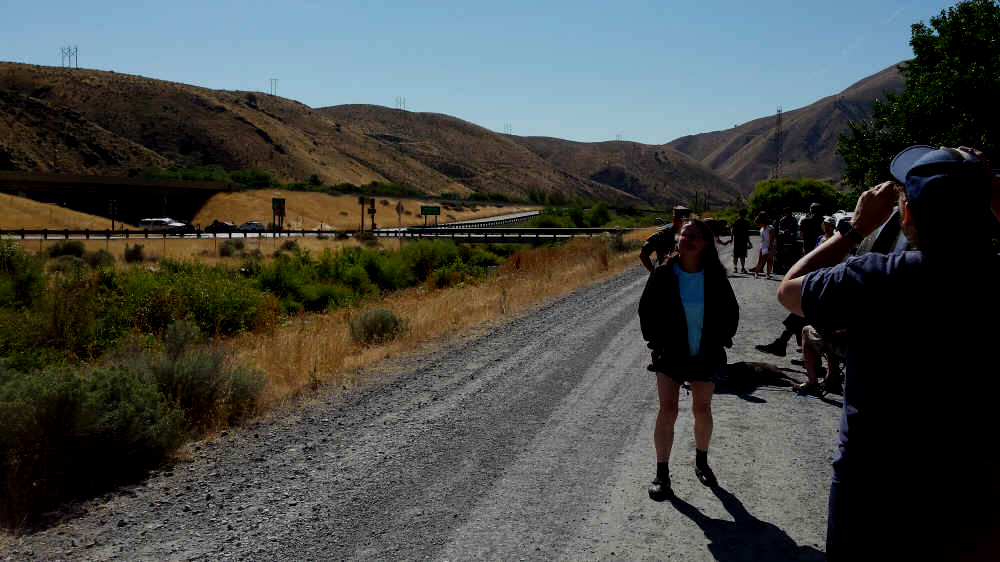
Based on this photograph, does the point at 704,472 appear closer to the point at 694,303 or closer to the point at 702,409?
the point at 702,409

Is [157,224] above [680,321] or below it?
above

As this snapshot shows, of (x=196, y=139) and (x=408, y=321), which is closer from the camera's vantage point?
(x=408, y=321)

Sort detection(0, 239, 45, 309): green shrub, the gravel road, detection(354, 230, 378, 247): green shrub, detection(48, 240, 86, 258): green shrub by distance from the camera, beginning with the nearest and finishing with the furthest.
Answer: the gravel road, detection(0, 239, 45, 309): green shrub, detection(48, 240, 86, 258): green shrub, detection(354, 230, 378, 247): green shrub

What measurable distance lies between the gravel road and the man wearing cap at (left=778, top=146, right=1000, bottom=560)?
2.10 metres

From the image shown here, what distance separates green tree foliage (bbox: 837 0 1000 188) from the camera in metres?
23.7

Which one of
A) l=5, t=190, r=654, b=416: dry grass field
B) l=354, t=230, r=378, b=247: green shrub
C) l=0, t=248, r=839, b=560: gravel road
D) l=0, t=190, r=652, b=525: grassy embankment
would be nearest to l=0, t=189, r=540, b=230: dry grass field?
l=354, t=230, r=378, b=247: green shrub

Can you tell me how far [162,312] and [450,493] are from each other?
48.7 feet

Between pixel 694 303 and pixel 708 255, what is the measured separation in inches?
13.8

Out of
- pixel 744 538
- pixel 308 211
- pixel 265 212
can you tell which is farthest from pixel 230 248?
pixel 308 211

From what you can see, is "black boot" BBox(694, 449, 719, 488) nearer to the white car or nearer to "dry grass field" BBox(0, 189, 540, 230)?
"dry grass field" BBox(0, 189, 540, 230)

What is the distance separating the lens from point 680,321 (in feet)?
15.6

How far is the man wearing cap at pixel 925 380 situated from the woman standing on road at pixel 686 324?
251cm

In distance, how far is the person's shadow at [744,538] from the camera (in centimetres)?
401

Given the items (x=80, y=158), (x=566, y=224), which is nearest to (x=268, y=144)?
(x=80, y=158)
